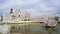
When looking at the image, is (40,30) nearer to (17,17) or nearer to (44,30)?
(44,30)

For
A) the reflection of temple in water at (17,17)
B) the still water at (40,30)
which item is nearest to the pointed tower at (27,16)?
the reflection of temple in water at (17,17)

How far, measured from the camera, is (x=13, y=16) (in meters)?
2.33

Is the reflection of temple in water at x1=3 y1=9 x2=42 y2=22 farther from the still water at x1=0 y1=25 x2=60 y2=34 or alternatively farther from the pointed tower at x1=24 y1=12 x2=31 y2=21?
the still water at x1=0 y1=25 x2=60 y2=34

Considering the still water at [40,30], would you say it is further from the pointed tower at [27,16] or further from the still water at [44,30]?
the pointed tower at [27,16]

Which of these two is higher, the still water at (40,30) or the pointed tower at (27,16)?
the pointed tower at (27,16)

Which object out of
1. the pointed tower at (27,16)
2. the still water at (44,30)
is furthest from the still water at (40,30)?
the pointed tower at (27,16)

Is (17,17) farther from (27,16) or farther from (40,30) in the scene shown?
(40,30)

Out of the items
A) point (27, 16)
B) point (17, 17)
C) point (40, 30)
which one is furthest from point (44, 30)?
point (17, 17)

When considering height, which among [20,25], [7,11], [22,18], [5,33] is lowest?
[5,33]

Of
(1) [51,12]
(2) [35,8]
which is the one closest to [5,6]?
(2) [35,8]

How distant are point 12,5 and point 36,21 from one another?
65cm

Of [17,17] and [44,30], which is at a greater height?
[17,17]

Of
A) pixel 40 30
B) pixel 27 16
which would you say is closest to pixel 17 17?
pixel 27 16

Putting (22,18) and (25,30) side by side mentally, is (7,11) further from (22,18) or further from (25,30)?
(25,30)
